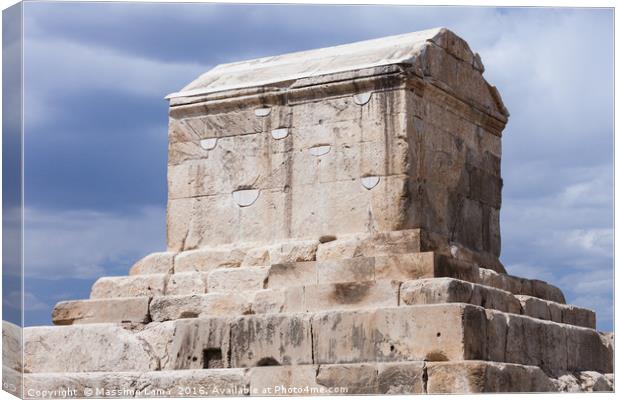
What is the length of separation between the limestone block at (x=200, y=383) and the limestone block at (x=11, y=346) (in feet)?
3.56

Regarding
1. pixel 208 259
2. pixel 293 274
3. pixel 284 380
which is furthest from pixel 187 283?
pixel 284 380

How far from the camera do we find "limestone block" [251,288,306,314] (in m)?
11.3

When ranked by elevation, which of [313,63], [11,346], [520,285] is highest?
[313,63]

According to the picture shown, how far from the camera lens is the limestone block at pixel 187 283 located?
1215 cm

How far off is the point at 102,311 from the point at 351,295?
250 cm

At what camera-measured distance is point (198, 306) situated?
11805mm

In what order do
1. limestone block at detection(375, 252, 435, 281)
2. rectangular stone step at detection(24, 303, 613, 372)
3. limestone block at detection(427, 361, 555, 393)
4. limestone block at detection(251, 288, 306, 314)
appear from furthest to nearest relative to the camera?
limestone block at detection(251, 288, 306, 314) → limestone block at detection(375, 252, 435, 281) → rectangular stone step at detection(24, 303, 613, 372) → limestone block at detection(427, 361, 555, 393)

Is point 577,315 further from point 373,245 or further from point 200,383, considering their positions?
point 200,383

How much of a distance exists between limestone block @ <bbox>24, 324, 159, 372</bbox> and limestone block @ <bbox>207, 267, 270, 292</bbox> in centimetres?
87

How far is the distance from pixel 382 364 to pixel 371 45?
354 cm

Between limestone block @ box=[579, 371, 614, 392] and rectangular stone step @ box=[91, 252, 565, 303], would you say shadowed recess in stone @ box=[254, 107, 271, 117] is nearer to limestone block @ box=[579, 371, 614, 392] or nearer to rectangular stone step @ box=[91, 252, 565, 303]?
rectangular stone step @ box=[91, 252, 565, 303]

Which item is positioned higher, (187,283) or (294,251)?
(294,251)

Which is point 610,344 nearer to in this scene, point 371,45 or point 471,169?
point 471,169

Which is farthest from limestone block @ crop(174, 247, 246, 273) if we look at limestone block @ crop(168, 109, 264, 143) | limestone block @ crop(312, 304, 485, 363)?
limestone block @ crop(312, 304, 485, 363)
